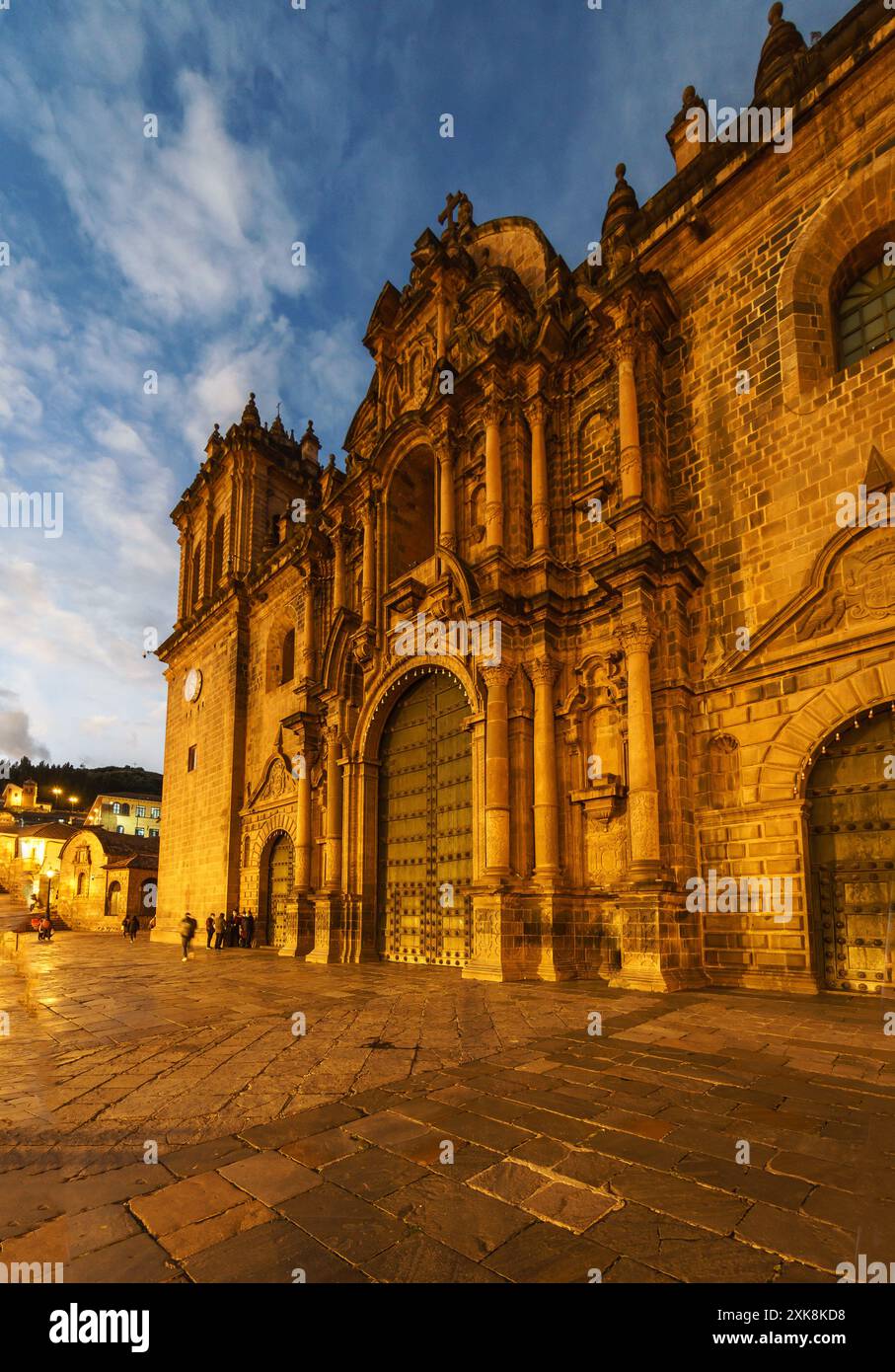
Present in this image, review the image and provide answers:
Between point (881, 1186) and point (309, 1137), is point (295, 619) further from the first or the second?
point (881, 1186)

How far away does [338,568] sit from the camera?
16.9 meters

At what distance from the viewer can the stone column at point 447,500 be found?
517 inches

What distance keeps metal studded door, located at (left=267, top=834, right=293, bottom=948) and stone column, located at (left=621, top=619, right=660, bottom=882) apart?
11.0 m

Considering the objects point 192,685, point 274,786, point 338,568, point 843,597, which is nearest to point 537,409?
point 338,568

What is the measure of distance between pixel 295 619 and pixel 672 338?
1231cm

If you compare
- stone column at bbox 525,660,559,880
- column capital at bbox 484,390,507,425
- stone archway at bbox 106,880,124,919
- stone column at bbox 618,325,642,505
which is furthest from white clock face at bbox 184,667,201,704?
stone column at bbox 618,325,642,505

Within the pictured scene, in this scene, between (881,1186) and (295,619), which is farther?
(295,619)

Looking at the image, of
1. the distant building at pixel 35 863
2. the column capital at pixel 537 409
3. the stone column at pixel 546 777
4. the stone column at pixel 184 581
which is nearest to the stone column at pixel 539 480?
the column capital at pixel 537 409

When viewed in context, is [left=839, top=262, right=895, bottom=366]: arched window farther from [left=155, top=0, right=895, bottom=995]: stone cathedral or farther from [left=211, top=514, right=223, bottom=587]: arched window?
[left=211, top=514, right=223, bottom=587]: arched window

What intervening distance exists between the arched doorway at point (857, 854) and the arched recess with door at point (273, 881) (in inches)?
515

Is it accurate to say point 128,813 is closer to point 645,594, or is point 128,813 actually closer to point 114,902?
point 114,902

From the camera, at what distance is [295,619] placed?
19891 millimetres

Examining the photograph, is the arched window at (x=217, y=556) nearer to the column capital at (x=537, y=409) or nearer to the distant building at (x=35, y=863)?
the column capital at (x=537, y=409)
